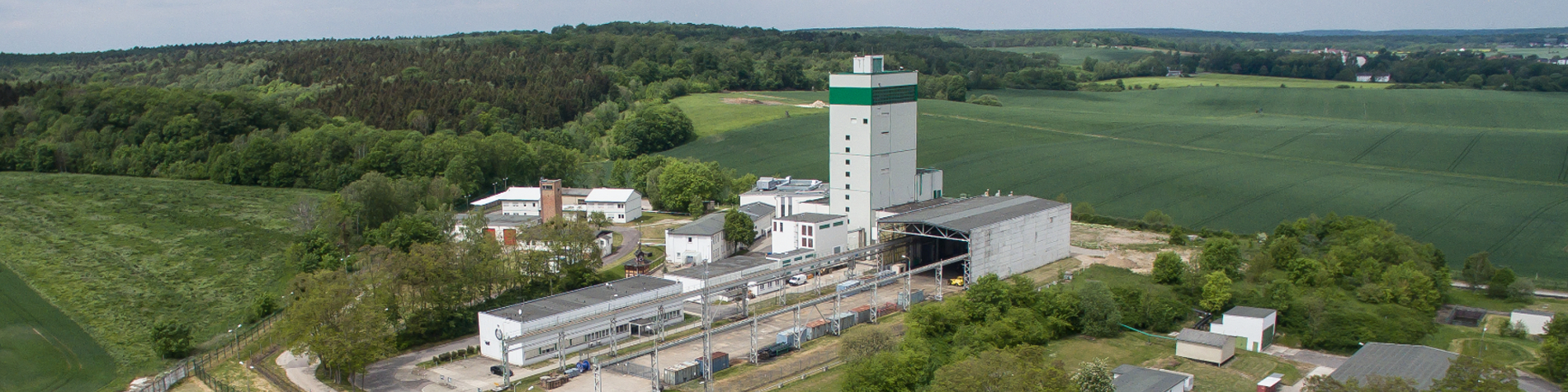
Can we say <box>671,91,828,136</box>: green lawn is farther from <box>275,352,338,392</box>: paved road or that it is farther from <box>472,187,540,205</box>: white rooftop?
<box>275,352,338,392</box>: paved road

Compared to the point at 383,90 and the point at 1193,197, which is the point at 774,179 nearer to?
the point at 1193,197

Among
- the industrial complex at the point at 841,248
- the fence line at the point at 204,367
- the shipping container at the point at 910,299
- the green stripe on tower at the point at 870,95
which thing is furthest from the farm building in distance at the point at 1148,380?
the fence line at the point at 204,367

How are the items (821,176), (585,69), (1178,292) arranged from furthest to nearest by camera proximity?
1. (585,69)
2. (821,176)
3. (1178,292)

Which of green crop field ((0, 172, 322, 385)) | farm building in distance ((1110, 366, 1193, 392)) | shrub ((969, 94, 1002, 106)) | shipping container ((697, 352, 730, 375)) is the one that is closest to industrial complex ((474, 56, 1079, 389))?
shipping container ((697, 352, 730, 375))

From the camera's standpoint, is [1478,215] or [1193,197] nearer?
[1478,215]

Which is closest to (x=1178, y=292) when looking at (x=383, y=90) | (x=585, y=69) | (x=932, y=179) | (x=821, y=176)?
(x=932, y=179)

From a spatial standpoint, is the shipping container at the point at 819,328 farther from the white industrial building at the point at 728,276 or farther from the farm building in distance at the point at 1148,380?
the farm building in distance at the point at 1148,380
